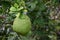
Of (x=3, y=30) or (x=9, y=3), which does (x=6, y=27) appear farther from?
(x=9, y=3)

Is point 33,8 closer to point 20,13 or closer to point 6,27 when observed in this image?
point 20,13

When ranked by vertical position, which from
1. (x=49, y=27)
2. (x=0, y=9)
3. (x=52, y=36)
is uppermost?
(x=0, y=9)

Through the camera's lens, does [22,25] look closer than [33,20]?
Yes

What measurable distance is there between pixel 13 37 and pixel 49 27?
38 cm

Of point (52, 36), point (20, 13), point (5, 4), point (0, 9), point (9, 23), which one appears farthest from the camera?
point (52, 36)

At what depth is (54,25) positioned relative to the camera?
197cm

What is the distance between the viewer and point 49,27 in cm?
195

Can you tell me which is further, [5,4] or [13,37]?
[13,37]

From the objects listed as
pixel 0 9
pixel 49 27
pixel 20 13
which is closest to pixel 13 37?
pixel 0 9

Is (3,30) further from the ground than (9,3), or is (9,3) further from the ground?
(9,3)

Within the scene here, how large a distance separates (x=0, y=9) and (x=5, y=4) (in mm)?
177

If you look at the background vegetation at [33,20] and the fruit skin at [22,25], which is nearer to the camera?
the fruit skin at [22,25]

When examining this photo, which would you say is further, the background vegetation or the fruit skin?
the background vegetation

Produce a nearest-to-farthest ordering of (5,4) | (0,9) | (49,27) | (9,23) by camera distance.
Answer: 1. (5,4)
2. (0,9)
3. (9,23)
4. (49,27)
